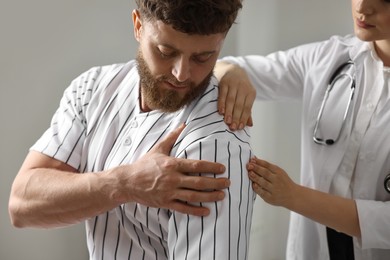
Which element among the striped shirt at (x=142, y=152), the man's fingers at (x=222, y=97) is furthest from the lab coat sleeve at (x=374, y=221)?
the man's fingers at (x=222, y=97)

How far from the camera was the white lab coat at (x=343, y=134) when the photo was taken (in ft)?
5.22

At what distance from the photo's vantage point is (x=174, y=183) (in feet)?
4.13

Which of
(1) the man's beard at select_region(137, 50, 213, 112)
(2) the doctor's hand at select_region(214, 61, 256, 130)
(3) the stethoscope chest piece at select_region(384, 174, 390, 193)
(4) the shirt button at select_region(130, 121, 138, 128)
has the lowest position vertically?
(3) the stethoscope chest piece at select_region(384, 174, 390, 193)

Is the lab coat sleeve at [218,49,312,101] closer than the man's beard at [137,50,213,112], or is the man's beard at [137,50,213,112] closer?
the man's beard at [137,50,213,112]

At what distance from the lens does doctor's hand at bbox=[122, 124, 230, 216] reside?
123 centimetres

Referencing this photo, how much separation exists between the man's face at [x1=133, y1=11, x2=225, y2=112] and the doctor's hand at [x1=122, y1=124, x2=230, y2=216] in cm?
15

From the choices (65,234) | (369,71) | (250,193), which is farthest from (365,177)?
(65,234)

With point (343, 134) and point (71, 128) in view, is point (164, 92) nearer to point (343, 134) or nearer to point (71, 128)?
point (71, 128)

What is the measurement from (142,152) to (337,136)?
60cm

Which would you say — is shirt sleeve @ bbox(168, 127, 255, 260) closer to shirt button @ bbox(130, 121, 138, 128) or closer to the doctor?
the doctor

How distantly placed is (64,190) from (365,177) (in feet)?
2.63

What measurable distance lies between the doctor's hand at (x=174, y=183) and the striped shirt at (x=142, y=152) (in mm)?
22

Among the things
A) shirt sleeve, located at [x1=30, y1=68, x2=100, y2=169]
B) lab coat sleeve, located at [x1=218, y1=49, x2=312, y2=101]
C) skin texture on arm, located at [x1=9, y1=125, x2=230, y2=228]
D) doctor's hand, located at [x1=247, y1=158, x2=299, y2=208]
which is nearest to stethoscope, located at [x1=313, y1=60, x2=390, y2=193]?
lab coat sleeve, located at [x1=218, y1=49, x2=312, y2=101]

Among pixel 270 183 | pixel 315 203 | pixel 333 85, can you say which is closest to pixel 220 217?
pixel 270 183
